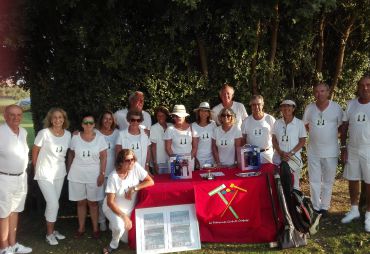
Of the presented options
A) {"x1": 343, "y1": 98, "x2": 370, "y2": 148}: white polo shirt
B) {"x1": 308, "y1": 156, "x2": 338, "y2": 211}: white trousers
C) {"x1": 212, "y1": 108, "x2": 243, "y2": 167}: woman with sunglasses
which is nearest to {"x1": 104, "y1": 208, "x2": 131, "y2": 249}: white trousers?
{"x1": 212, "y1": 108, "x2": 243, "y2": 167}: woman with sunglasses

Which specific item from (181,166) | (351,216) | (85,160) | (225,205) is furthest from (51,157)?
(351,216)

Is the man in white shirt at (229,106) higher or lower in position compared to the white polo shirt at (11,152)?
higher

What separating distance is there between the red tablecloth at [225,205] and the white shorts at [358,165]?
1.42 metres

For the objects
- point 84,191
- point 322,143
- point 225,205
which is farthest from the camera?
point 322,143

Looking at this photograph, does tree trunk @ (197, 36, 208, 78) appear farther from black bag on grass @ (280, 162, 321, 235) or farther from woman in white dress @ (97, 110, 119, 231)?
black bag on grass @ (280, 162, 321, 235)

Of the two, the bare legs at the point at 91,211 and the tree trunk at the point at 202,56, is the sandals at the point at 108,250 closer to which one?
the bare legs at the point at 91,211

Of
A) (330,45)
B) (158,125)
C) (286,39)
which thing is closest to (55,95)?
(158,125)

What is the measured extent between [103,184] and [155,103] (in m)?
2.05

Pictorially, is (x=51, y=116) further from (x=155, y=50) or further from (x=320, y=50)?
(x=320, y=50)

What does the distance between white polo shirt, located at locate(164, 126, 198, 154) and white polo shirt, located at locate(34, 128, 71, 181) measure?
1.47 meters

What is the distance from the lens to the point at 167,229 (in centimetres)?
469

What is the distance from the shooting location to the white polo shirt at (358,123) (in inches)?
201

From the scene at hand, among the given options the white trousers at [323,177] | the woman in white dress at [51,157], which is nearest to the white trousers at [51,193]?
the woman in white dress at [51,157]

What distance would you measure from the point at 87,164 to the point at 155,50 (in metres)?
2.61
